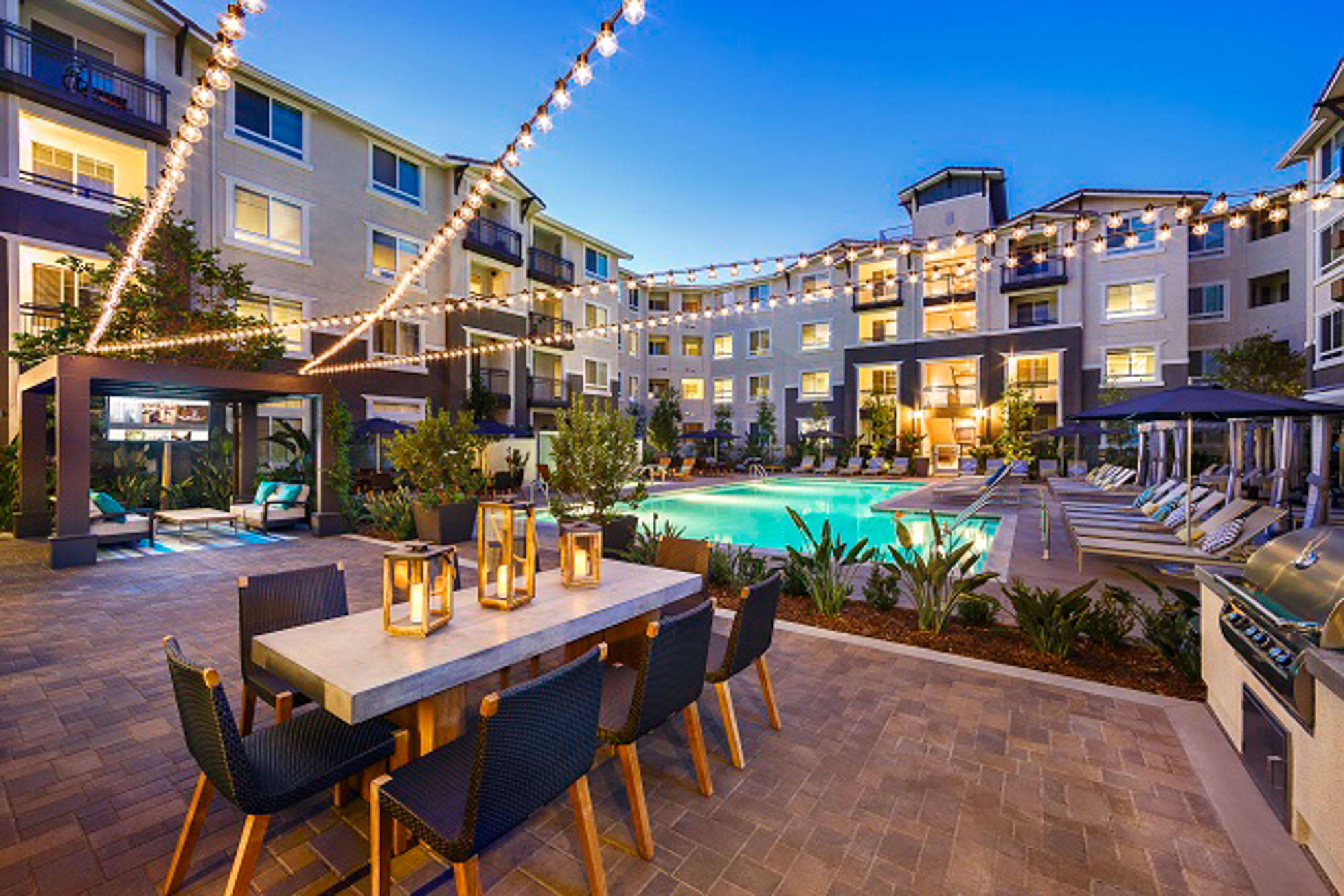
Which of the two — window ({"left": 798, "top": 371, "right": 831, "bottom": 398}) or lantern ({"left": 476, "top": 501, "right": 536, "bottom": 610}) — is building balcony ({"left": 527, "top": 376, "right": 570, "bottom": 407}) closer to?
window ({"left": 798, "top": 371, "right": 831, "bottom": 398})

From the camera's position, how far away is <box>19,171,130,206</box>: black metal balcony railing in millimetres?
11648

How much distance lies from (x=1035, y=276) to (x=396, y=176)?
2531 cm

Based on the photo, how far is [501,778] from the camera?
1.88 meters

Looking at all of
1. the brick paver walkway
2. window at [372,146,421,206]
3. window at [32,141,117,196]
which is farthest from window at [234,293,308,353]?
the brick paver walkway

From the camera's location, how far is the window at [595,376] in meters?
27.3

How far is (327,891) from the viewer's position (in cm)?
223

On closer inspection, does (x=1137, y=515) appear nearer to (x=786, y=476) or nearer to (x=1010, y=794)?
(x=1010, y=794)

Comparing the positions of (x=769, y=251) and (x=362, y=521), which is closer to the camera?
(x=362, y=521)

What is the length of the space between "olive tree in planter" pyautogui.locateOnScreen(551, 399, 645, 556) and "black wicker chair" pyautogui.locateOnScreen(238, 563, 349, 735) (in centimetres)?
427

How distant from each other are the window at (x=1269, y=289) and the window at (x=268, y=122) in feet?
115

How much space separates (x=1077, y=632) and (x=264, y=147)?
20.5 meters

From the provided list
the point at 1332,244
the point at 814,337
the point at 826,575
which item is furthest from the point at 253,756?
the point at 814,337

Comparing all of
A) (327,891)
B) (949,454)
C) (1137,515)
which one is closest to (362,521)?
(327,891)

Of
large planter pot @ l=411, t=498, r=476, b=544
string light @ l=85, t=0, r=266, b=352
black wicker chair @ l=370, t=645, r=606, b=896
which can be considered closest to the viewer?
black wicker chair @ l=370, t=645, r=606, b=896
